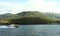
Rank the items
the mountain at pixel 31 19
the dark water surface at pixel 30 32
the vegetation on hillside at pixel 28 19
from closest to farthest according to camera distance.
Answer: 1. the dark water surface at pixel 30 32
2. the vegetation on hillside at pixel 28 19
3. the mountain at pixel 31 19

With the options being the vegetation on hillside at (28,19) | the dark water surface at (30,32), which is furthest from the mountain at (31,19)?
the dark water surface at (30,32)

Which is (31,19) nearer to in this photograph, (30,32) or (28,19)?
(28,19)

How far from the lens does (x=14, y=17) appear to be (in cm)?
1633

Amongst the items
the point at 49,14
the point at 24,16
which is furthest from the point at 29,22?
the point at 49,14

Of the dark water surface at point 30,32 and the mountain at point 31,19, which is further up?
the mountain at point 31,19

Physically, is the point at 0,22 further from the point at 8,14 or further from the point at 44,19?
the point at 44,19

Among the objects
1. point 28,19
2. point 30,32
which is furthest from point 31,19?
point 30,32

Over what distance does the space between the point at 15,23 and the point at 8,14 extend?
1.70 metres

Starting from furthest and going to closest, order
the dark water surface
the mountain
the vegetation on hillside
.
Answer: the mountain → the vegetation on hillside → the dark water surface

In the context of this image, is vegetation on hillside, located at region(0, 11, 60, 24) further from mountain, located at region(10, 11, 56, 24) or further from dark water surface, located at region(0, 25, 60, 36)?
dark water surface, located at region(0, 25, 60, 36)

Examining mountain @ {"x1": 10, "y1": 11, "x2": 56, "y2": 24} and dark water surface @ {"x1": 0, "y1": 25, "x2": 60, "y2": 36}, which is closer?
dark water surface @ {"x1": 0, "y1": 25, "x2": 60, "y2": 36}

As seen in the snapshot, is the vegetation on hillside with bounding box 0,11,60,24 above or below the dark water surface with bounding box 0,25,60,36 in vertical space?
above

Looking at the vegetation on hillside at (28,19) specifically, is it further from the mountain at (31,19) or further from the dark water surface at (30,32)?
the dark water surface at (30,32)

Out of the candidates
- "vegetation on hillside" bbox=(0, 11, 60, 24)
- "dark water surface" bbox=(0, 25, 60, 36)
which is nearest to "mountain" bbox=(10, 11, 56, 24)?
"vegetation on hillside" bbox=(0, 11, 60, 24)
